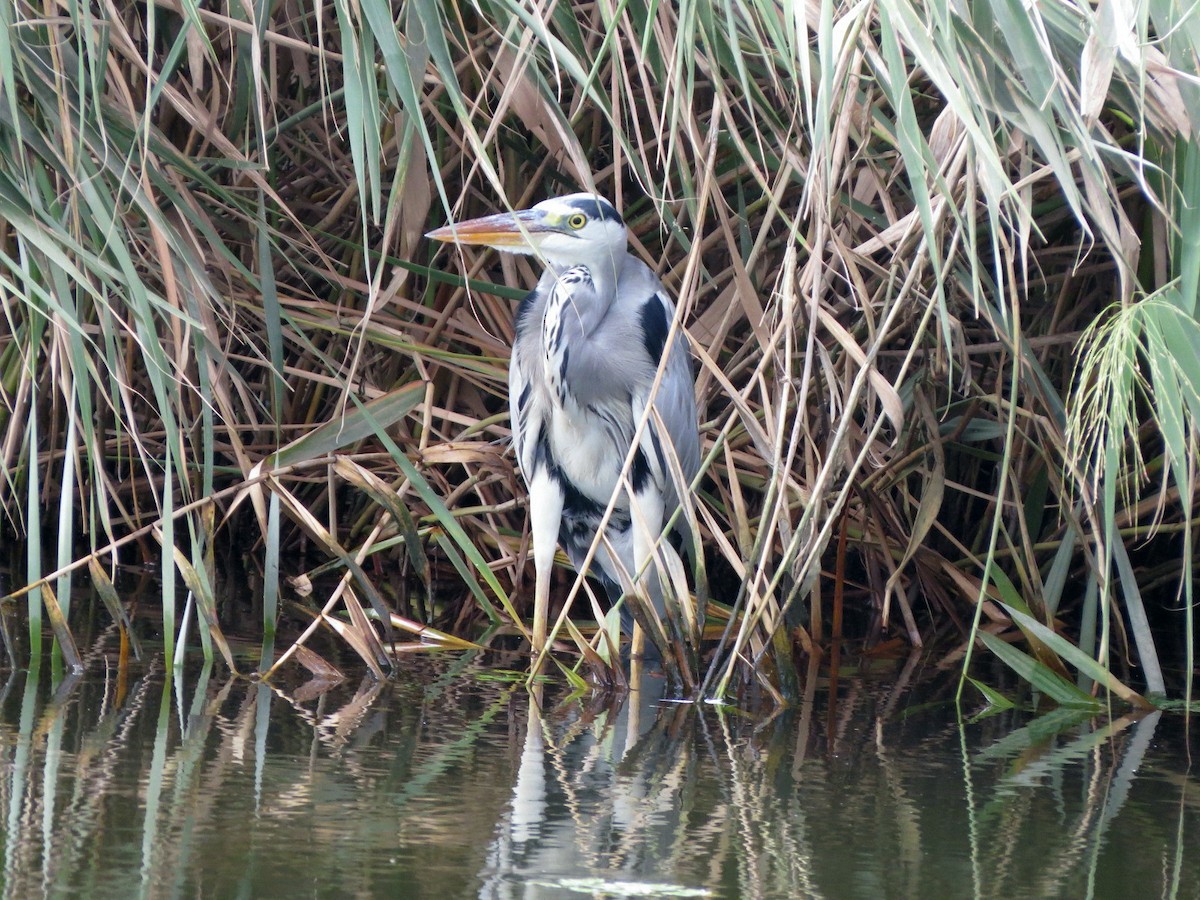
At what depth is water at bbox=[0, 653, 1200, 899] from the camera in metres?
1.82

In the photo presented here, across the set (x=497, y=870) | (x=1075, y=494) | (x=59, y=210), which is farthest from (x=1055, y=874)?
(x=1075, y=494)

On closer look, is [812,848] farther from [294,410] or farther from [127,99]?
[294,410]

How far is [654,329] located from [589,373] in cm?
19

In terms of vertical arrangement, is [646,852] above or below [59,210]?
below

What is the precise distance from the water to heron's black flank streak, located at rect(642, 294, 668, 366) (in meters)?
0.91

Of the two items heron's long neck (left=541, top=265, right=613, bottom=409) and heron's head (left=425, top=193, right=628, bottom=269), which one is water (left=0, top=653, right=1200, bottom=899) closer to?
heron's long neck (left=541, top=265, right=613, bottom=409)

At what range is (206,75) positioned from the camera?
418 centimetres

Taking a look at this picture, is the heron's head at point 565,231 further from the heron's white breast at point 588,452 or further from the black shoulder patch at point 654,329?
the heron's white breast at point 588,452

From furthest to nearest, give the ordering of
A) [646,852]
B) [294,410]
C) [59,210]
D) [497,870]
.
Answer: [294,410] → [59,210] → [646,852] → [497,870]

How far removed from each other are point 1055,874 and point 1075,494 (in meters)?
2.25

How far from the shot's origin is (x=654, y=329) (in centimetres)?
375

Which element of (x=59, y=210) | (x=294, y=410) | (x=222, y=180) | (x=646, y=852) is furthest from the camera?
(x=294, y=410)

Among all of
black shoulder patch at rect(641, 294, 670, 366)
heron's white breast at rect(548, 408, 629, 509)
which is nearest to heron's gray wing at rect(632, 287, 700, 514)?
black shoulder patch at rect(641, 294, 670, 366)

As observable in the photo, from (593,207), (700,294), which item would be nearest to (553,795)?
(593,207)
